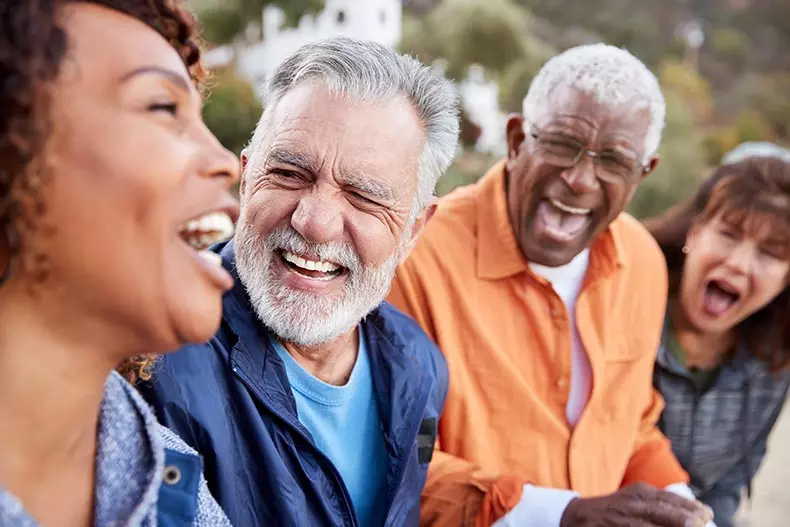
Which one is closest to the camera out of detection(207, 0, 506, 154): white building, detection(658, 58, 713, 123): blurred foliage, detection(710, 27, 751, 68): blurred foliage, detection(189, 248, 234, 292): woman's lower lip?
detection(189, 248, 234, 292): woman's lower lip

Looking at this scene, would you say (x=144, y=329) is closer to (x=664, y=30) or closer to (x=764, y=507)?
(x=764, y=507)

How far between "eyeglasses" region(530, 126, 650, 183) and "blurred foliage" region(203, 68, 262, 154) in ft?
28.1

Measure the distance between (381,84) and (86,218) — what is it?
884 mm

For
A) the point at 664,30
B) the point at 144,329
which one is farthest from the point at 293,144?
the point at 664,30

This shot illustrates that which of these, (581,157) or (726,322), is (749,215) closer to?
(726,322)

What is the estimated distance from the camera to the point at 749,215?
2674mm

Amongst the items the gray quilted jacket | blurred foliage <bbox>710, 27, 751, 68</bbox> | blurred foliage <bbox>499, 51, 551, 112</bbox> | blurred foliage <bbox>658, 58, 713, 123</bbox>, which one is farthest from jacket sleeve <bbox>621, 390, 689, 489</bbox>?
blurred foliage <bbox>710, 27, 751, 68</bbox>

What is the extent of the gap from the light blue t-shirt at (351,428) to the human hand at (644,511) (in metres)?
0.55

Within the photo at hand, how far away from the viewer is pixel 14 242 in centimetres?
85

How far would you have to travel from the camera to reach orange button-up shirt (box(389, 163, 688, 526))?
2.23 meters

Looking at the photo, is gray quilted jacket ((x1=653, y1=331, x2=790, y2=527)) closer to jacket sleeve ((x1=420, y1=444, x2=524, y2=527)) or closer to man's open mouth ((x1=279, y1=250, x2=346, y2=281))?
jacket sleeve ((x1=420, y1=444, x2=524, y2=527))

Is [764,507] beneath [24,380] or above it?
beneath

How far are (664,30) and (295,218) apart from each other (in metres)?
28.4

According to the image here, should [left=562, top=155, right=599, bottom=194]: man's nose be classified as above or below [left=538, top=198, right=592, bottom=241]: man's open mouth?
above
